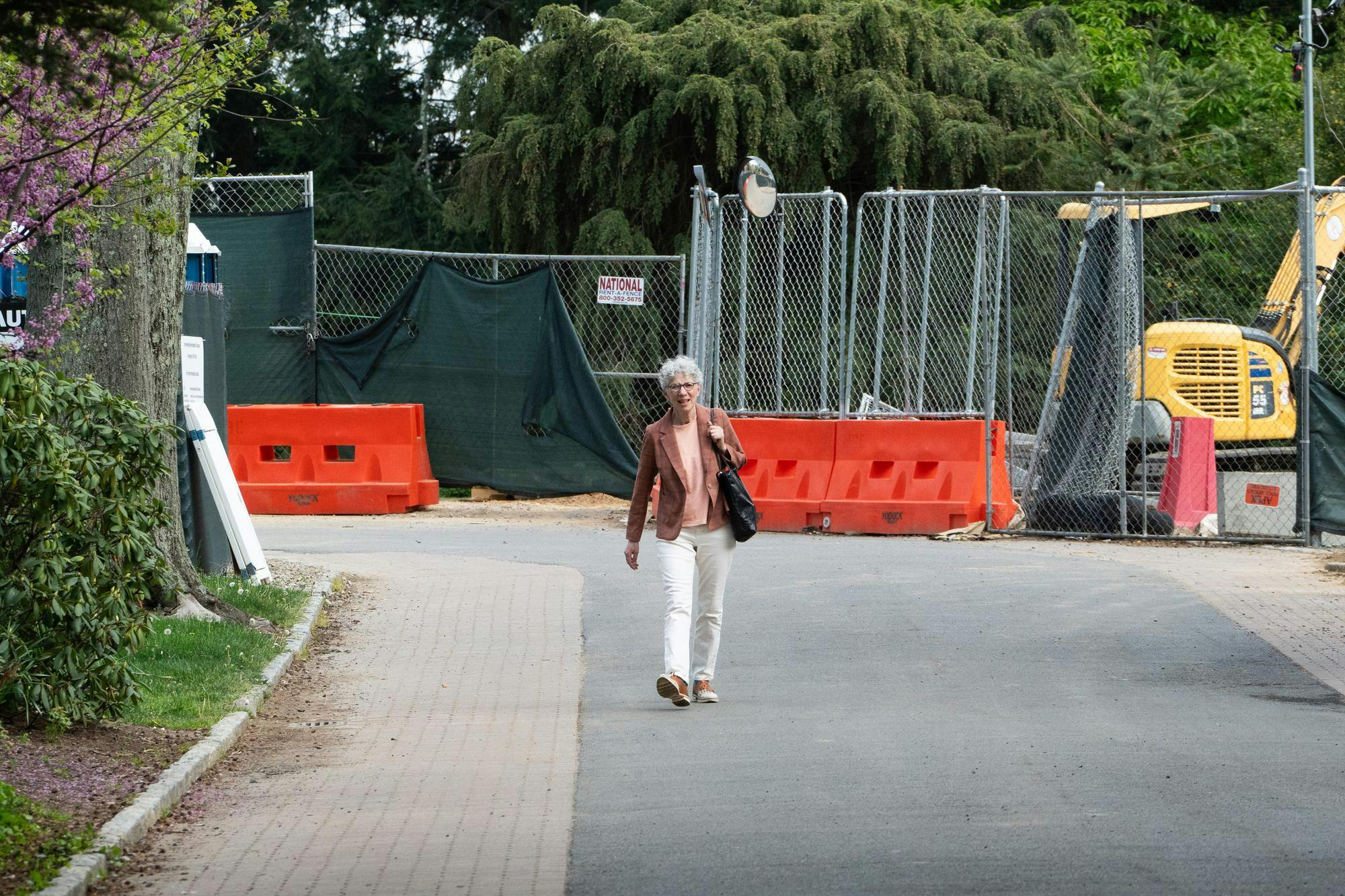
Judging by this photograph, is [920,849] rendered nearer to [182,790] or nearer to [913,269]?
[182,790]

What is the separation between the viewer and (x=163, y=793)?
648 centimetres


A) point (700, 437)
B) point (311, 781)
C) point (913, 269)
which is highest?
point (913, 269)

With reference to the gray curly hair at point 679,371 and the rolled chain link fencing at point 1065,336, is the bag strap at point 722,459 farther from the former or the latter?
the rolled chain link fencing at point 1065,336

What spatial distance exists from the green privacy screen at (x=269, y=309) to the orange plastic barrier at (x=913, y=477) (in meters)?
6.51

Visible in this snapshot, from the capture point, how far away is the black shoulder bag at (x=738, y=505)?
8.62 m

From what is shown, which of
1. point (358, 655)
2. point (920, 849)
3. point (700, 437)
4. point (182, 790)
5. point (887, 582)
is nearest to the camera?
point (920, 849)

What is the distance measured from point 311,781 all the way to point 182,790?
0.52 meters

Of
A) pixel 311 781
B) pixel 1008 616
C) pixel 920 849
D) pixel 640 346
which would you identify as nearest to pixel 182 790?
pixel 311 781

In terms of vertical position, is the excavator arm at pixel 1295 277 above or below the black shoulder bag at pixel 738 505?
above

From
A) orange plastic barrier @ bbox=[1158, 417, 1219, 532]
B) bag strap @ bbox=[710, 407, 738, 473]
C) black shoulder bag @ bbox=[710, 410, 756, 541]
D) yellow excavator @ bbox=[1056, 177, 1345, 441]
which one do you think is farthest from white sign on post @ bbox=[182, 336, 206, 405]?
yellow excavator @ bbox=[1056, 177, 1345, 441]

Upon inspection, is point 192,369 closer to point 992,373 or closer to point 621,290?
point 992,373

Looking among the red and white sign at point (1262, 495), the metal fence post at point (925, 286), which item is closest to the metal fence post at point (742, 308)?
the metal fence post at point (925, 286)

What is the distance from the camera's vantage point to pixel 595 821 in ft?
20.4

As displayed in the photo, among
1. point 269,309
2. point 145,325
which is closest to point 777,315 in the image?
point 269,309
